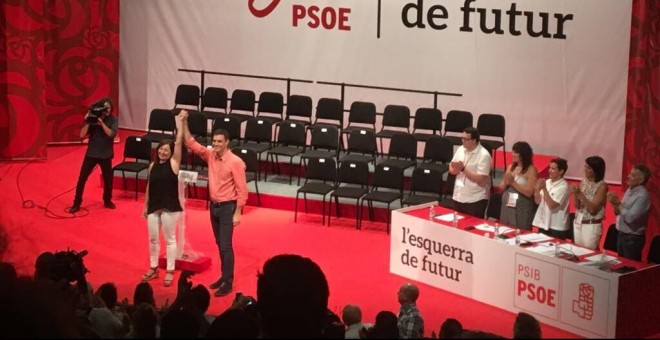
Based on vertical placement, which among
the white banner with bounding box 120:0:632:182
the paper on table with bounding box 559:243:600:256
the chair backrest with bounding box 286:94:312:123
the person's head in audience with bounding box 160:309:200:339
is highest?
the white banner with bounding box 120:0:632:182

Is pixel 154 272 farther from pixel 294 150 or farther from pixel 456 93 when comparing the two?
pixel 456 93

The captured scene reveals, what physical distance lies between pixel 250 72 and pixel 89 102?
8.92 feet

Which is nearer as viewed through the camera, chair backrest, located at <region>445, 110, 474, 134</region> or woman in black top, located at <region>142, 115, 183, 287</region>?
woman in black top, located at <region>142, 115, 183, 287</region>

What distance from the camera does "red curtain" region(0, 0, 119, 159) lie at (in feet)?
48.2

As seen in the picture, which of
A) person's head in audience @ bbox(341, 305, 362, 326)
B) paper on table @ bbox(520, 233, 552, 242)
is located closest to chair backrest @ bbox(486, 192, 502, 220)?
paper on table @ bbox(520, 233, 552, 242)

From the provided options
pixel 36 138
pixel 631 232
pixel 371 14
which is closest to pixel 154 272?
pixel 631 232

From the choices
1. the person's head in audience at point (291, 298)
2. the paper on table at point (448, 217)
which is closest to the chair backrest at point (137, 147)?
the paper on table at point (448, 217)

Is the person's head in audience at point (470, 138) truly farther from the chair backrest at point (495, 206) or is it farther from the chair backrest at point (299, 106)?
the chair backrest at point (299, 106)

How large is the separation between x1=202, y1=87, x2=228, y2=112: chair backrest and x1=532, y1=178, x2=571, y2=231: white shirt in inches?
274

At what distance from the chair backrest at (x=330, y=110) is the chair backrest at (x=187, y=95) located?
2.02m

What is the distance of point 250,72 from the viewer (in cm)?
1627

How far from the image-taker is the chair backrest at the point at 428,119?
47.1ft

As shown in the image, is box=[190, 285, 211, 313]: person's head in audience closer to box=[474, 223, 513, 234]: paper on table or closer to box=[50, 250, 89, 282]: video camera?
box=[50, 250, 89, 282]: video camera

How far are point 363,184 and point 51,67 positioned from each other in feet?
20.5
